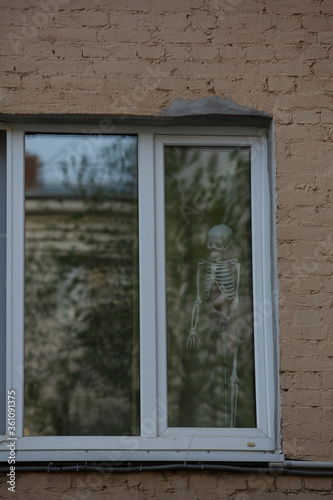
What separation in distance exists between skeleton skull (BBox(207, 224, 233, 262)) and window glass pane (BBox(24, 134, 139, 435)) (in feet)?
1.37

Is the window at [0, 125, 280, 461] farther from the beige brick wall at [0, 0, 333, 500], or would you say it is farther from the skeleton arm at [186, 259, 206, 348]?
the beige brick wall at [0, 0, 333, 500]

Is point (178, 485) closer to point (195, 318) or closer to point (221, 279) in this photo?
point (195, 318)

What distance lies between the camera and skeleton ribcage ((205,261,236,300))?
4.33 meters

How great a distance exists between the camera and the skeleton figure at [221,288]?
4273 millimetres

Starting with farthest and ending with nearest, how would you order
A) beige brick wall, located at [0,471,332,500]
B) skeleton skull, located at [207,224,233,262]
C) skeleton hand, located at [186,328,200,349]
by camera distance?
1. skeleton skull, located at [207,224,233,262]
2. skeleton hand, located at [186,328,200,349]
3. beige brick wall, located at [0,471,332,500]

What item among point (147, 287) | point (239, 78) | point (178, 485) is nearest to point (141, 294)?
point (147, 287)

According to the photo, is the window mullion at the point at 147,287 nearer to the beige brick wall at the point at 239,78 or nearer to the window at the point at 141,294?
the window at the point at 141,294

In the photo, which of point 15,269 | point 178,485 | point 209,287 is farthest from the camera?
point 209,287

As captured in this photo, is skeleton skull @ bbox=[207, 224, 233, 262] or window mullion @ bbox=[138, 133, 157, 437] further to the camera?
skeleton skull @ bbox=[207, 224, 233, 262]

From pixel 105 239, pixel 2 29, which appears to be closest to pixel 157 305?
pixel 105 239

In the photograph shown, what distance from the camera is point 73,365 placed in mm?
4207

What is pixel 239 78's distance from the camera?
4312 mm

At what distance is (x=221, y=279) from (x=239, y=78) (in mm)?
1095

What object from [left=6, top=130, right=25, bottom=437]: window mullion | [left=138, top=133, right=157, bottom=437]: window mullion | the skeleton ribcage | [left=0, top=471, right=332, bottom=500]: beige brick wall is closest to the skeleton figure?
the skeleton ribcage
